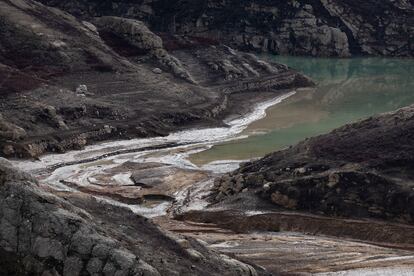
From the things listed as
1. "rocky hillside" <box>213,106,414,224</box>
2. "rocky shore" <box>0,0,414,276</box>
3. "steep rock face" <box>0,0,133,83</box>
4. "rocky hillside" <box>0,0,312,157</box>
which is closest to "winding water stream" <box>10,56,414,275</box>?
"rocky shore" <box>0,0,414,276</box>

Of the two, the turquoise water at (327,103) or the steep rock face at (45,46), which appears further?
the steep rock face at (45,46)

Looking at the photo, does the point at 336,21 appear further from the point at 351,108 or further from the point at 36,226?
the point at 36,226

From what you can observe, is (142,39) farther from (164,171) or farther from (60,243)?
(60,243)

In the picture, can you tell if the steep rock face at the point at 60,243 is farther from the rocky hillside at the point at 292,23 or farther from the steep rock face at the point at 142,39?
the rocky hillside at the point at 292,23

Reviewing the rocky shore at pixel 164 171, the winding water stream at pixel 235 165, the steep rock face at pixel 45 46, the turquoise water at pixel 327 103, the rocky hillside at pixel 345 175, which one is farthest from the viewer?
the steep rock face at pixel 45 46

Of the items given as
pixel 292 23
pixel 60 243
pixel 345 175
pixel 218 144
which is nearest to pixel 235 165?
pixel 218 144

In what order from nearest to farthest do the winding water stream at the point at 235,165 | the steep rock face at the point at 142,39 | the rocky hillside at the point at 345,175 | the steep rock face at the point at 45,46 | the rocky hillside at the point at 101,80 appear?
the winding water stream at the point at 235,165 → the rocky hillside at the point at 345,175 → the rocky hillside at the point at 101,80 → the steep rock face at the point at 45,46 → the steep rock face at the point at 142,39

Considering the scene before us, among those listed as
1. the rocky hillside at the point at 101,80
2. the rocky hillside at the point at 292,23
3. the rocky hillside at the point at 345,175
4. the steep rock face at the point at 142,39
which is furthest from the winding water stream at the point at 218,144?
the rocky hillside at the point at 292,23
